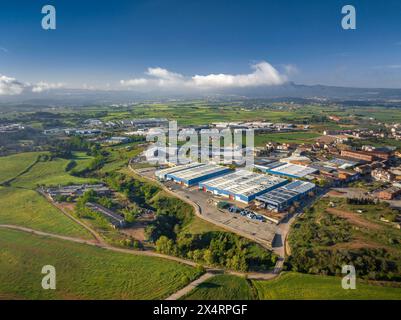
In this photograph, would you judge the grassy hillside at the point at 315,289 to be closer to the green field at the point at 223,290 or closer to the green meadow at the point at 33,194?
the green field at the point at 223,290

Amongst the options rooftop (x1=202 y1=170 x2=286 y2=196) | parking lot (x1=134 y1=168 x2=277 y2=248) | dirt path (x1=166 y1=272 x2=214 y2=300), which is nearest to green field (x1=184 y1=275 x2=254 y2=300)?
dirt path (x1=166 y1=272 x2=214 y2=300)

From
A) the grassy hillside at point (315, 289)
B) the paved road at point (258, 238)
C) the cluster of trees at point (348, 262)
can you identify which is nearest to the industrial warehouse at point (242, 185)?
the paved road at point (258, 238)

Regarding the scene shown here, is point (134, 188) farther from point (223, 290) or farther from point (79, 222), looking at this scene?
point (223, 290)

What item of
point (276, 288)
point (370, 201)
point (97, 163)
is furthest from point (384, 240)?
point (97, 163)

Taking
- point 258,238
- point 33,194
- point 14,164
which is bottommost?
point 258,238

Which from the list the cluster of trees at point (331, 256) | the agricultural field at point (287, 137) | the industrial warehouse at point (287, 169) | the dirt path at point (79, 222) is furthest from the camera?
the agricultural field at point (287, 137)

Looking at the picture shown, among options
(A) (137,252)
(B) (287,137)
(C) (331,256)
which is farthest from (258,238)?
(B) (287,137)

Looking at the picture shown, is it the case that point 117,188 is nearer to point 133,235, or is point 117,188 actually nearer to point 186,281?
point 133,235
